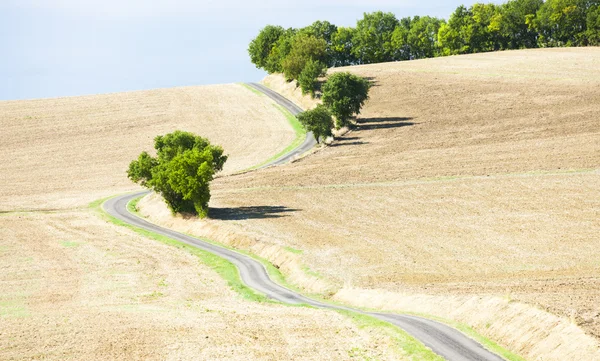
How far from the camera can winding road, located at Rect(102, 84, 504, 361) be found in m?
34.2

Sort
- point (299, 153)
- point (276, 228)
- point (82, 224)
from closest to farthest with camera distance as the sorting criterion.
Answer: point (276, 228) < point (82, 224) < point (299, 153)

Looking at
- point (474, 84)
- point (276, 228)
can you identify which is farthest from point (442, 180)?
point (474, 84)

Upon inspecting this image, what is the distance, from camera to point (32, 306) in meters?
47.1

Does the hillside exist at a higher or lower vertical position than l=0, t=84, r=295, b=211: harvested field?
lower

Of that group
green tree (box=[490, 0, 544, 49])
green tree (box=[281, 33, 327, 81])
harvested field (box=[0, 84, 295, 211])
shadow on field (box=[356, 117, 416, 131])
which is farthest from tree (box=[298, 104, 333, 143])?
green tree (box=[490, 0, 544, 49])

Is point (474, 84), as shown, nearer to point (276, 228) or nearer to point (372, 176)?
point (372, 176)

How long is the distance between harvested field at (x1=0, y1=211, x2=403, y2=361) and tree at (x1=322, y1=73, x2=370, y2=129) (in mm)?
56856

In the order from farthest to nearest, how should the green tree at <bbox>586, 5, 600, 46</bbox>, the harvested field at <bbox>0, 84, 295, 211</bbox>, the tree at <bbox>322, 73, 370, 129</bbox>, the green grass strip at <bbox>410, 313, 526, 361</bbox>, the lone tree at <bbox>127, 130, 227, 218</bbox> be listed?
the green tree at <bbox>586, 5, 600, 46</bbox> → the tree at <bbox>322, 73, 370, 129</bbox> → the harvested field at <bbox>0, 84, 295, 211</bbox> → the lone tree at <bbox>127, 130, 227, 218</bbox> → the green grass strip at <bbox>410, 313, 526, 361</bbox>

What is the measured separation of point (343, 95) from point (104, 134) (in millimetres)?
42310

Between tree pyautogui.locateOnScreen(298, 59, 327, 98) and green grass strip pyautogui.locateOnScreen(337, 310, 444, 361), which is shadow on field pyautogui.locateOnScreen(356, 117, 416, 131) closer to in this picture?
tree pyautogui.locateOnScreen(298, 59, 327, 98)

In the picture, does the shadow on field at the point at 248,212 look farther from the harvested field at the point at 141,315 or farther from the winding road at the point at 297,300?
the harvested field at the point at 141,315

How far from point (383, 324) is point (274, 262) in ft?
78.8

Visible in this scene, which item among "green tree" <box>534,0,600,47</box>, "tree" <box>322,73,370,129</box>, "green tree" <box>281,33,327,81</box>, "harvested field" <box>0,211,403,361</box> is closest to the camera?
"harvested field" <box>0,211,403,361</box>

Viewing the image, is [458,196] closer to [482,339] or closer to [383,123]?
[482,339]
